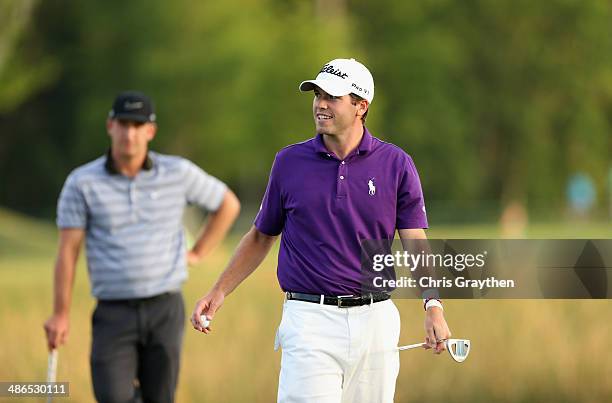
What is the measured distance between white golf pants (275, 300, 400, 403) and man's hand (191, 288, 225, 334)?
0.31m

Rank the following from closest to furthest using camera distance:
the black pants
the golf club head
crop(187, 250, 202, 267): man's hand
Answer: the golf club head
the black pants
crop(187, 250, 202, 267): man's hand

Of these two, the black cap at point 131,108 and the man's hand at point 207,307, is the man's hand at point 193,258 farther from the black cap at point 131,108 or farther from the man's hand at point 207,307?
the man's hand at point 207,307

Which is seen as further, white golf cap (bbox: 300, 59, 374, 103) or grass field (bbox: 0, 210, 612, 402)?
grass field (bbox: 0, 210, 612, 402)

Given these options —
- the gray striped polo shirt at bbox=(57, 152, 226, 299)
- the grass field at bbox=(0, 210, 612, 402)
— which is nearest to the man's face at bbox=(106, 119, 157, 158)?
the gray striped polo shirt at bbox=(57, 152, 226, 299)

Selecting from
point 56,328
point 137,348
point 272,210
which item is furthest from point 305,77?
point 272,210

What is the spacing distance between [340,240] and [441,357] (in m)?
4.99

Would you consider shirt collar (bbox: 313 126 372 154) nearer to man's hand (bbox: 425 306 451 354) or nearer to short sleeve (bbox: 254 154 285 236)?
short sleeve (bbox: 254 154 285 236)

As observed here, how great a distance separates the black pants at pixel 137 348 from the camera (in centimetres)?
748

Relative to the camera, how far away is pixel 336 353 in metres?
5.94

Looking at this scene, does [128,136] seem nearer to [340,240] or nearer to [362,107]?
[362,107]

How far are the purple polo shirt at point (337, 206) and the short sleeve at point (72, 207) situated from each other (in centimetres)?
177

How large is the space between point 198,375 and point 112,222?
295cm

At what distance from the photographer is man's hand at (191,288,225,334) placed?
6.08 metres

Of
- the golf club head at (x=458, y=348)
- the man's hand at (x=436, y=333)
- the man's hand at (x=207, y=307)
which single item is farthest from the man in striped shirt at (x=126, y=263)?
the golf club head at (x=458, y=348)
